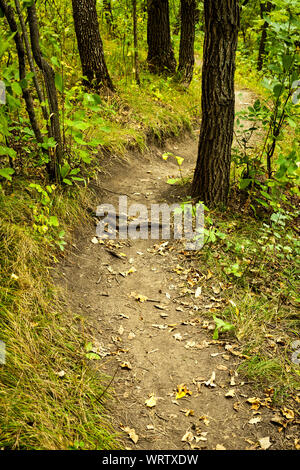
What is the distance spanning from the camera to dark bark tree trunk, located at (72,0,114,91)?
648 cm

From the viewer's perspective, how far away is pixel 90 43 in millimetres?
6688

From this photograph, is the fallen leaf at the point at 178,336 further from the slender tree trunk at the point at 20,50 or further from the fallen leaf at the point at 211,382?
the slender tree trunk at the point at 20,50

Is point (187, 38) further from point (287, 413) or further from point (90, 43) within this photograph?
point (287, 413)

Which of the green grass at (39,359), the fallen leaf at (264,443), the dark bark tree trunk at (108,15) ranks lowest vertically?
the fallen leaf at (264,443)

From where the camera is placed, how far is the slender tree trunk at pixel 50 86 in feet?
12.6

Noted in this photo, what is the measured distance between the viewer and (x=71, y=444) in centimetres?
238

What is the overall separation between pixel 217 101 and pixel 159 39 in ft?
17.4

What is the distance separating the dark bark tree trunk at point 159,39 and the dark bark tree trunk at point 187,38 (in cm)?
30

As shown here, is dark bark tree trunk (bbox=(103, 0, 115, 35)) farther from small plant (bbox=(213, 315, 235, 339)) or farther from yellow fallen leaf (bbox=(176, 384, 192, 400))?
yellow fallen leaf (bbox=(176, 384, 192, 400))

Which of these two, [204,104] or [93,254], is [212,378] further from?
[204,104]

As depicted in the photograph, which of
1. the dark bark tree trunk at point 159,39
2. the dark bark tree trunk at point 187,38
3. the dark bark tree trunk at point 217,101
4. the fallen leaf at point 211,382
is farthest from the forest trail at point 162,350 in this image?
the dark bark tree trunk at point 187,38

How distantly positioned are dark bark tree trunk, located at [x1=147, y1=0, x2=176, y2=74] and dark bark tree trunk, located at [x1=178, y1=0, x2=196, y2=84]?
0.30 m
